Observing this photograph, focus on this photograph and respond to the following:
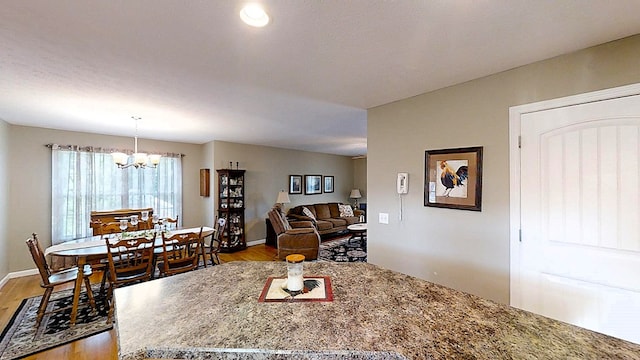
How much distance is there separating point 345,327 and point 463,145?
200 centimetres

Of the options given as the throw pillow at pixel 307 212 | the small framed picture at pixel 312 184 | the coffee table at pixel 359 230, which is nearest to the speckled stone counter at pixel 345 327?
the coffee table at pixel 359 230

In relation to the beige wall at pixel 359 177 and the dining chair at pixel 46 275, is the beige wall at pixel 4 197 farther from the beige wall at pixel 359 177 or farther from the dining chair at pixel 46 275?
the beige wall at pixel 359 177

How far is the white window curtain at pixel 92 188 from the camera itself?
4.37 m

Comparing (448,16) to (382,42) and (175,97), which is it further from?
(175,97)

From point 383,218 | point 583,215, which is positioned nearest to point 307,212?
point 383,218

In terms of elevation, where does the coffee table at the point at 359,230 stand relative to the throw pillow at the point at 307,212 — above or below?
below

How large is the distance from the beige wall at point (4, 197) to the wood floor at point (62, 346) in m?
0.31

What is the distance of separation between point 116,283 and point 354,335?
2943 millimetres

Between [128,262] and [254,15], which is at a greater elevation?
[254,15]

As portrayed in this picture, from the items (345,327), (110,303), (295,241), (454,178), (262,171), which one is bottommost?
(110,303)

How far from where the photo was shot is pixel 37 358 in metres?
2.21

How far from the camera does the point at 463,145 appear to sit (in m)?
2.40

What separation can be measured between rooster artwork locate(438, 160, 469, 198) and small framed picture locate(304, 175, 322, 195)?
511 cm

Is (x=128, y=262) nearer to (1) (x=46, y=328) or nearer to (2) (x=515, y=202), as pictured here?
(1) (x=46, y=328)
